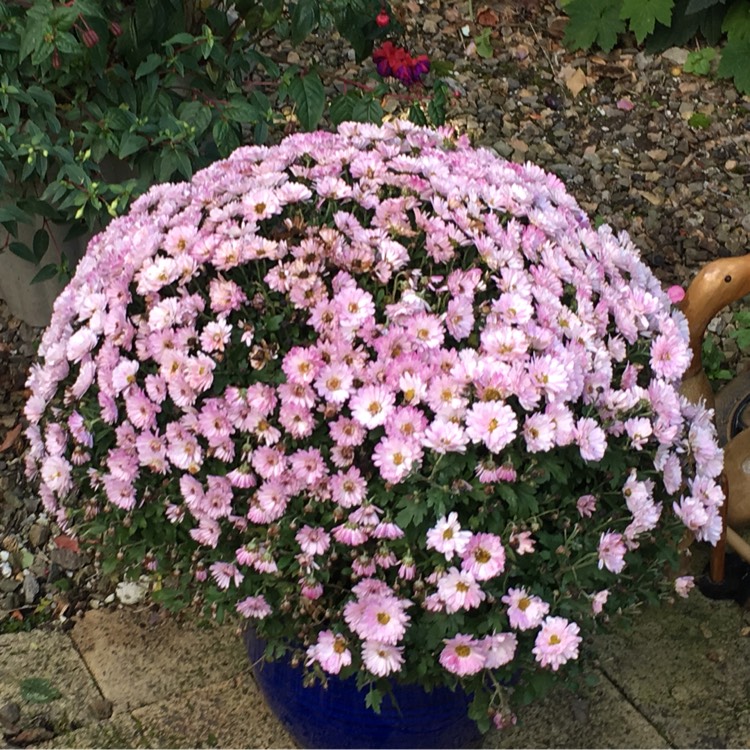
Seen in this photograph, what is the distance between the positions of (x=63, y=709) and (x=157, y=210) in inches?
45.7

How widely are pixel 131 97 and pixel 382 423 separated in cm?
151

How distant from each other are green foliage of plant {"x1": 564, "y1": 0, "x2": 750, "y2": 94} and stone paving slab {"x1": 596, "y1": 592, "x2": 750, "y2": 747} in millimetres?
2624

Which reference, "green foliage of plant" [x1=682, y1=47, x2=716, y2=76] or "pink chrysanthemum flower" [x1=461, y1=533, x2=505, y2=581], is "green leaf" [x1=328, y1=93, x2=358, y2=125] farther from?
"green foliage of plant" [x1=682, y1=47, x2=716, y2=76]

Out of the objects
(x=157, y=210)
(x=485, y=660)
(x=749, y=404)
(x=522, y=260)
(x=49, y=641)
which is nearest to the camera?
(x=485, y=660)

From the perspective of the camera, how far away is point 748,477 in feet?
8.12

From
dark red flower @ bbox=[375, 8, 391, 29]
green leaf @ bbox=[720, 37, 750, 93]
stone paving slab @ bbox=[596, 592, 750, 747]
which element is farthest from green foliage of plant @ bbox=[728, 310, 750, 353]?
dark red flower @ bbox=[375, 8, 391, 29]

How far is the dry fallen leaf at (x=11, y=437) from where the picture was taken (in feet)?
9.24

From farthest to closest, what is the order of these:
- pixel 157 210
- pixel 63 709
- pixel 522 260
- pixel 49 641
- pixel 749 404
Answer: pixel 749 404, pixel 49 641, pixel 63 709, pixel 157 210, pixel 522 260

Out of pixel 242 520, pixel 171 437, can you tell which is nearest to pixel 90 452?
pixel 171 437

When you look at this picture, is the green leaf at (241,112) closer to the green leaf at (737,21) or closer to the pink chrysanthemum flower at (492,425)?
the pink chrysanthemum flower at (492,425)

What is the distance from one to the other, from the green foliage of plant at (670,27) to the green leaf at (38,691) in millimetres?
3518

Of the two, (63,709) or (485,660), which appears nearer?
(485,660)

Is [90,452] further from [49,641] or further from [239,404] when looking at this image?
[49,641]

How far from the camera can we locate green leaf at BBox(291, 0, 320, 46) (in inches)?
92.7
